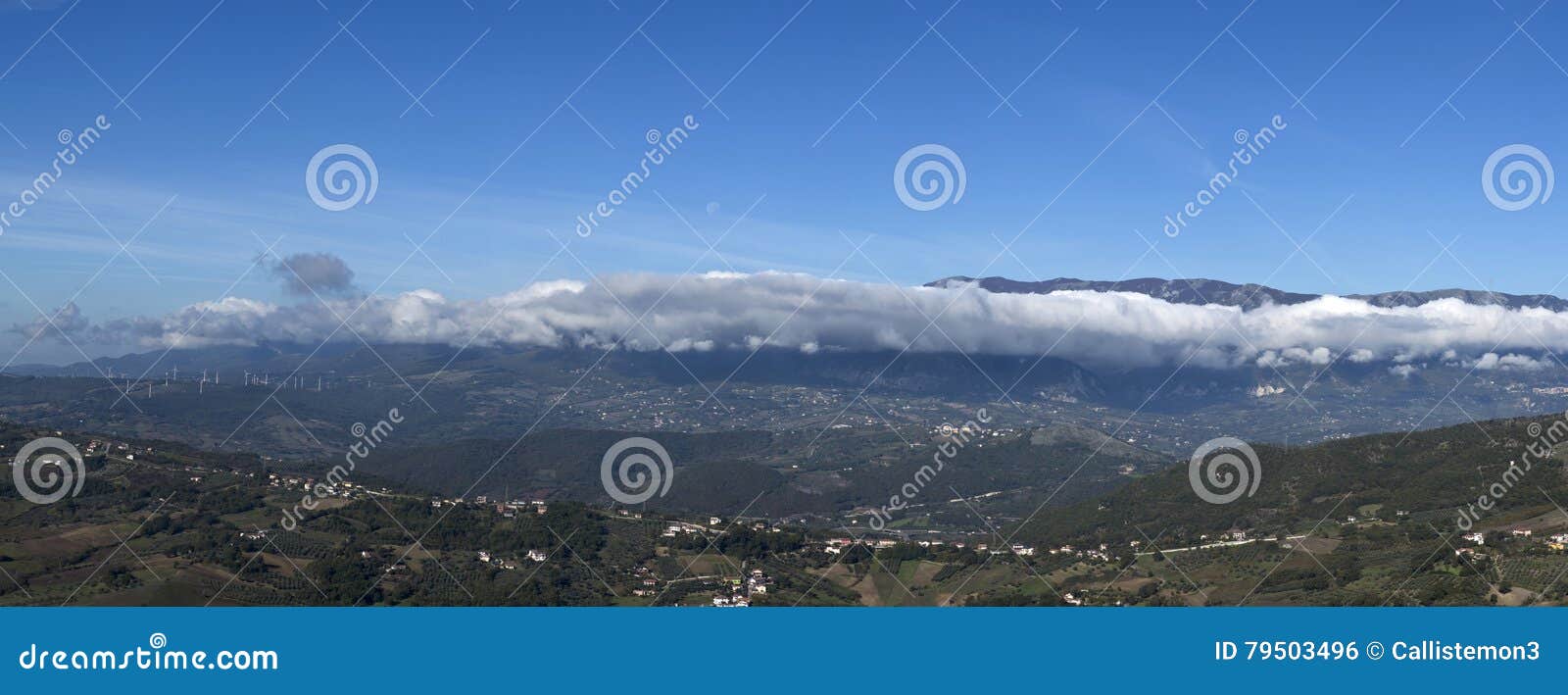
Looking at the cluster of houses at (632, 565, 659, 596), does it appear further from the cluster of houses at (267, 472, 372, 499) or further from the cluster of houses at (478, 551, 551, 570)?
the cluster of houses at (267, 472, 372, 499)

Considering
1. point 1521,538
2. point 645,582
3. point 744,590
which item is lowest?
point 1521,538


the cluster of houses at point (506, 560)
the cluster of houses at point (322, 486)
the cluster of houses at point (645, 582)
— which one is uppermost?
the cluster of houses at point (322, 486)

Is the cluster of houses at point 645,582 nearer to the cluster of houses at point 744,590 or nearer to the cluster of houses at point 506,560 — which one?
the cluster of houses at point 744,590

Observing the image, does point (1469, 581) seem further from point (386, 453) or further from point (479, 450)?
point (386, 453)

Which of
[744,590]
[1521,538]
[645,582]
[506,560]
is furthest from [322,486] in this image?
[1521,538]

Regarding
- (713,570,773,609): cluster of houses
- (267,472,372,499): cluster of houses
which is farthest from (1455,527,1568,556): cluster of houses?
(267,472,372,499): cluster of houses

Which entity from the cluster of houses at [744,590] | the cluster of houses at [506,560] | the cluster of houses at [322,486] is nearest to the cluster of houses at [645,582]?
the cluster of houses at [744,590]

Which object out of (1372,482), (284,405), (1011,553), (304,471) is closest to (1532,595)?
(1011,553)

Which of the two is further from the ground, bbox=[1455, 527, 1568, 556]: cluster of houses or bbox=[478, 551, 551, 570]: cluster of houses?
bbox=[478, 551, 551, 570]: cluster of houses

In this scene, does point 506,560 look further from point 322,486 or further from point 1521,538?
point 1521,538

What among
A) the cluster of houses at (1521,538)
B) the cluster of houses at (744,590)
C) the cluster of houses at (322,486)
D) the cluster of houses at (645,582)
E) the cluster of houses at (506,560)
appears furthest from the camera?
the cluster of houses at (322,486)

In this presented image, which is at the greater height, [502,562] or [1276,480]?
[1276,480]
